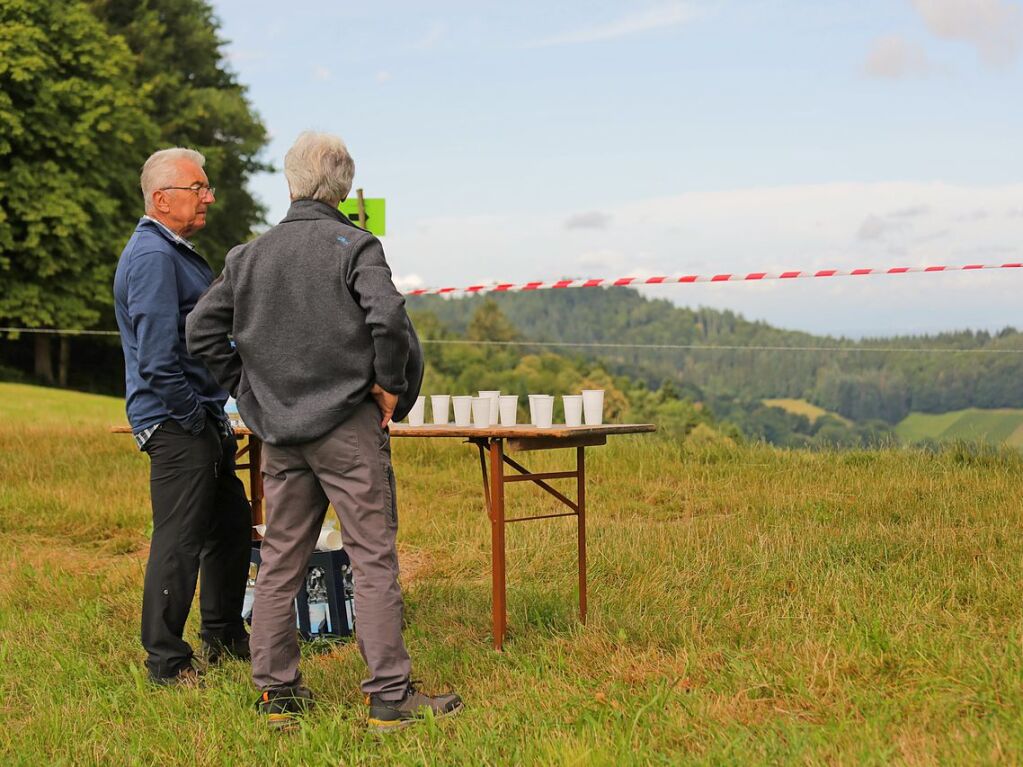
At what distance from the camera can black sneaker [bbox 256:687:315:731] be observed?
4043 mm

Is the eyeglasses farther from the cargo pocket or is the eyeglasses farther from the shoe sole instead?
the shoe sole

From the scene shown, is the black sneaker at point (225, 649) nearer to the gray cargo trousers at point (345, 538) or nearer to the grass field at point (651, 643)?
the grass field at point (651, 643)

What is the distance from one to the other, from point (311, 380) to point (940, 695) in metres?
2.42

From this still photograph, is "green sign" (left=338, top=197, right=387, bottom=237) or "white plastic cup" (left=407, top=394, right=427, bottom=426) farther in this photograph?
"green sign" (left=338, top=197, right=387, bottom=237)

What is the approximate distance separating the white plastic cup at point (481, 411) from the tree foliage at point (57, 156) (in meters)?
25.8

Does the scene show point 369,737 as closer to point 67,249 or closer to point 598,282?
point 598,282

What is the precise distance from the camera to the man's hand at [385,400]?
398 centimetres

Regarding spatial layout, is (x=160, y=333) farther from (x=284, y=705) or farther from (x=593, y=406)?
(x=593, y=406)

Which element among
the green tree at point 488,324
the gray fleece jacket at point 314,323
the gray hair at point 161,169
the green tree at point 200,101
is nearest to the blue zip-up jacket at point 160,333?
the gray hair at point 161,169

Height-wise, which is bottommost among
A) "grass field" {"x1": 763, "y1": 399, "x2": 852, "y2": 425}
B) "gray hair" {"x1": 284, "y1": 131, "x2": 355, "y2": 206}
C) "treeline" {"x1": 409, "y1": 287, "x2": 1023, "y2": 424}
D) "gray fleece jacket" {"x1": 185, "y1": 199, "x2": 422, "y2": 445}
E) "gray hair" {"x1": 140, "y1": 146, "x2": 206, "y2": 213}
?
"grass field" {"x1": 763, "y1": 399, "x2": 852, "y2": 425}

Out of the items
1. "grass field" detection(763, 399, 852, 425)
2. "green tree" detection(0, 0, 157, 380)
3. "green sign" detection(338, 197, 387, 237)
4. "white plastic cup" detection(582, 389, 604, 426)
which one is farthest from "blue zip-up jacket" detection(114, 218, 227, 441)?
"grass field" detection(763, 399, 852, 425)

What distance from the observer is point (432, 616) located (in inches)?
221

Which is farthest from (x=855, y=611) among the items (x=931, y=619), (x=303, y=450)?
(x=303, y=450)

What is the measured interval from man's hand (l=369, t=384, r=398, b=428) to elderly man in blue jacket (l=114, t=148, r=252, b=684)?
1056mm
